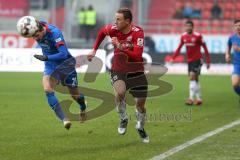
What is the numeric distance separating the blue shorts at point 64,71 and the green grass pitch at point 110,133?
864 mm

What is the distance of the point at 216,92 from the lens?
69.2ft

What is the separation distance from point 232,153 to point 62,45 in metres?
3.50

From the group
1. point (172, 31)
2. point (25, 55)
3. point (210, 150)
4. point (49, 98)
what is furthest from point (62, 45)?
point (172, 31)

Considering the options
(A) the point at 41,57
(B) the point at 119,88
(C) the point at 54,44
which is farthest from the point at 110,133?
(A) the point at 41,57

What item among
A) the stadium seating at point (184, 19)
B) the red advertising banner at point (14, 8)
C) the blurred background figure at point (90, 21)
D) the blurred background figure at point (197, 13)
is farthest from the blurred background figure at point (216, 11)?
the red advertising banner at point (14, 8)

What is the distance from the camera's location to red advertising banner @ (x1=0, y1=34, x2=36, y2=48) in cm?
2845

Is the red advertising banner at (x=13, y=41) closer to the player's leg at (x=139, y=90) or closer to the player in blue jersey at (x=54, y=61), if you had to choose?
the player in blue jersey at (x=54, y=61)

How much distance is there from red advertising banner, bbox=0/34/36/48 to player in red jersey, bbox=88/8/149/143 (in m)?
18.2

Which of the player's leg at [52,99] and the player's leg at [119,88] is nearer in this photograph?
the player's leg at [119,88]

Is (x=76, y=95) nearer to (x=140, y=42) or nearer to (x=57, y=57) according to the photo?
(x=57, y=57)

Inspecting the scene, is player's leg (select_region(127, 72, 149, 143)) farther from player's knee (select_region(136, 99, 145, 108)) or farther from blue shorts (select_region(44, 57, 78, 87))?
blue shorts (select_region(44, 57, 78, 87))

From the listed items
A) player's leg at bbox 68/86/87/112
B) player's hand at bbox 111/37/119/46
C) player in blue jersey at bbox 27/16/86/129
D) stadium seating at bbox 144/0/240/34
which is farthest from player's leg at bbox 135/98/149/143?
stadium seating at bbox 144/0/240/34

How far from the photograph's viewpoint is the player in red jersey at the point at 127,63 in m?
10.0

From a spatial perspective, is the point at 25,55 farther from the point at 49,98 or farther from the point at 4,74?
the point at 49,98
